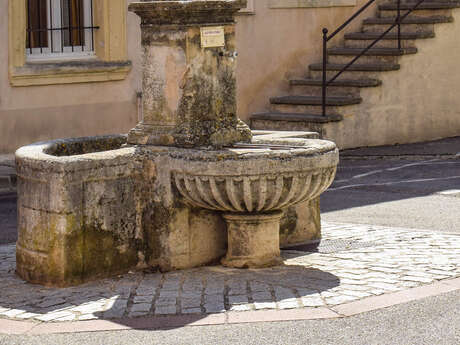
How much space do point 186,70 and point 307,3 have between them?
9831mm

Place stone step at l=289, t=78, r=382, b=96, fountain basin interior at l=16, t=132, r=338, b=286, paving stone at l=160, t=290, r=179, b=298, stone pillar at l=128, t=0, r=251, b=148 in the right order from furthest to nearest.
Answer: stone step at l=289, t=78, r=382, b=96 < stone pillar at l=128, t=0, r=251, b=148 < fountain basin interior at l=16, t=132, r=338, b=286 < paving stone at l=160, t=290, r=179, b=298

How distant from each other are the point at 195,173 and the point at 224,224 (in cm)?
73

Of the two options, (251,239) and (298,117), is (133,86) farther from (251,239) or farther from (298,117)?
(251,239)

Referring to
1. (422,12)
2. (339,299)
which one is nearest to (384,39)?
(422,12)

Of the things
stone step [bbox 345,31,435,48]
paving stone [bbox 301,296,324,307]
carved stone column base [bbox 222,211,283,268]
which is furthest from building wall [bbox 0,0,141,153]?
paving stone [bbox 301,296,324,307]

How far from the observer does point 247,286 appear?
7816 mm

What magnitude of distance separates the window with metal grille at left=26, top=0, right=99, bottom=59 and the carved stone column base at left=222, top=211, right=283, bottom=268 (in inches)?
274

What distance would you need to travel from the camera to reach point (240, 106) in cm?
1708

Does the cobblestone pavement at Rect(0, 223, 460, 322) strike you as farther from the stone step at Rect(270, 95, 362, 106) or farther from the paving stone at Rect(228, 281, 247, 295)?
the stone step at Rect(270, 95, 362, 106)

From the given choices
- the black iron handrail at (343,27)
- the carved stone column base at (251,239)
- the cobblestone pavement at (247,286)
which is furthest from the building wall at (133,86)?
the carved stone column base at (251,239)

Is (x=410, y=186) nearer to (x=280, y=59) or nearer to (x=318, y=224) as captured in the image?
(x=318, y=224)

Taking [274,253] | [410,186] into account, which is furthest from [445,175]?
[274,253]

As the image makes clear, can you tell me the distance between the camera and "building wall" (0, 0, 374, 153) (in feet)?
46.4

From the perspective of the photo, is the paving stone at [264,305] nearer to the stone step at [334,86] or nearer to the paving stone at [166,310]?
the paving stone at [166,310]
